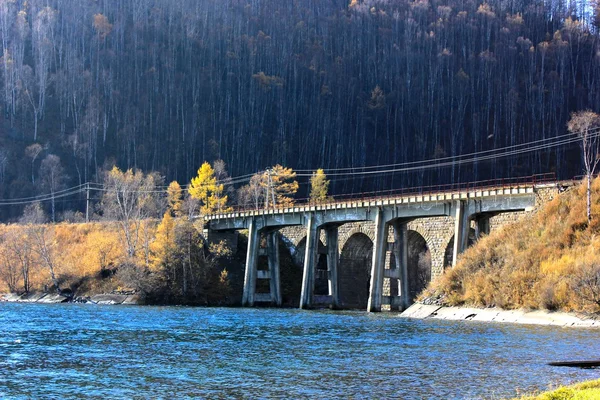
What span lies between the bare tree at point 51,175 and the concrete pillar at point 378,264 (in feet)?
316

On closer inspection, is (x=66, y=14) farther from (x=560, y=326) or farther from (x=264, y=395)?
(x=264, y=395)

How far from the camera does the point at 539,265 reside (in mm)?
50719

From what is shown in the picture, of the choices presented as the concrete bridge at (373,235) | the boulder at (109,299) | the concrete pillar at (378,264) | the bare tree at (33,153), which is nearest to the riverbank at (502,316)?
the concrete bridge at (373,235)

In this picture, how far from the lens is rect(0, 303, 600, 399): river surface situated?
24688mm

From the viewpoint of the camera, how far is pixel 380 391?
2423 centimetres

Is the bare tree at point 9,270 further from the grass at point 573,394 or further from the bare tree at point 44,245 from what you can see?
the grass at point 573,394

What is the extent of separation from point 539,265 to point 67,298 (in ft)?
186

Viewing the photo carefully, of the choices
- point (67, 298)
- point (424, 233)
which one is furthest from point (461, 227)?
point (67, 298)

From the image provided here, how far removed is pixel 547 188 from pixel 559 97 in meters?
152

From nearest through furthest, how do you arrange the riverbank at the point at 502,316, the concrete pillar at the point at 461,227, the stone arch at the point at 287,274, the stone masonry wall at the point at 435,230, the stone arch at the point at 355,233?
the riverbank at the point at 502,316 → the stone masonry wall at the point at 435,230 → the concrete pillar at the point at 461,227 → the stone arch at the point at 355,233 → the stone arch at the point at 287,274

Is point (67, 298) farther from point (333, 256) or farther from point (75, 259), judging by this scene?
point (333, 256)

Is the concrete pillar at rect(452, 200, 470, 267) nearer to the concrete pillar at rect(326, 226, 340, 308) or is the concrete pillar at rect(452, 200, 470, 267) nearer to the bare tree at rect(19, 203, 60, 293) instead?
the concrete pillar at rect(326, 226, 340, 308)

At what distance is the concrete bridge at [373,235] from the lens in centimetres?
6181

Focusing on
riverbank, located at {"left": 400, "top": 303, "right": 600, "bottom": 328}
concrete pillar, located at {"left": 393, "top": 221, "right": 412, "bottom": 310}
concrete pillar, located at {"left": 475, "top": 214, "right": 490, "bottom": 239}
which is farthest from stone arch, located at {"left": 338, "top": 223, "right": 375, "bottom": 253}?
riverbank, located at {"left": 400, "top": 303, "right": 600, "bottom": 328}
